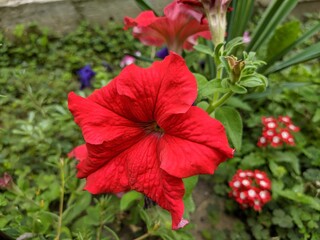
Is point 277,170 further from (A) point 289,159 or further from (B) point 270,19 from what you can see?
(B) point 270,19

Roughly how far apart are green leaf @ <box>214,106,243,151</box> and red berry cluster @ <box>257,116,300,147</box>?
0.45 metres

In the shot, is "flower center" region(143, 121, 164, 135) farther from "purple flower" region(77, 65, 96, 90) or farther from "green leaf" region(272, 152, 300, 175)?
"purple flower" region(77, 65, 96, 90)

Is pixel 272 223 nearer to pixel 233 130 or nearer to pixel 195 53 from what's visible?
pixel 233 130

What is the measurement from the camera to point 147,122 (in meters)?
0.81

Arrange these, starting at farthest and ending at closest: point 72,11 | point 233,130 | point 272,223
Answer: point 72,11, point 272,223, point 233,130

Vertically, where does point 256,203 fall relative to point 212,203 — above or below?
above

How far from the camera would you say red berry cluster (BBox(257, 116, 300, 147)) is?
53.0 inches

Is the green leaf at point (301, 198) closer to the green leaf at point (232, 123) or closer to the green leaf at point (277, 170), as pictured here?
the green leaf at point (277, 170)

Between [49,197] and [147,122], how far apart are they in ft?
2.10

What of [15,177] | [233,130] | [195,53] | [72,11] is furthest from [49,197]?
[72,11]

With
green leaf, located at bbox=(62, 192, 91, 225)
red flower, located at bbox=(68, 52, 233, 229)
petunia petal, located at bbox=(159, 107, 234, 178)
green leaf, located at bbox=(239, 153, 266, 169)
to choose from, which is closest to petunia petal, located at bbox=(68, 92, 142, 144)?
red flower, located at bbox=(68, 52, 233, 229)

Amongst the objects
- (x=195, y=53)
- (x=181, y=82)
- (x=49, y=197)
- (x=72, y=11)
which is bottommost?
(x=49, y=197)

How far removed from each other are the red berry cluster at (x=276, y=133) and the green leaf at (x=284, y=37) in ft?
0.96

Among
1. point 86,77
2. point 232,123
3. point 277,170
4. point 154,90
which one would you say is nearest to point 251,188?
point 277,170
